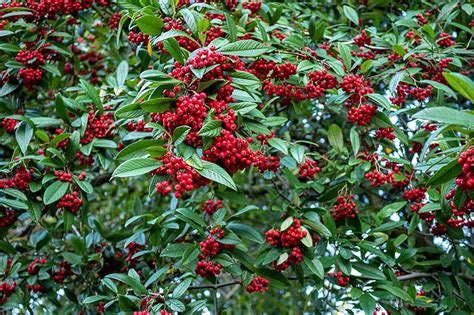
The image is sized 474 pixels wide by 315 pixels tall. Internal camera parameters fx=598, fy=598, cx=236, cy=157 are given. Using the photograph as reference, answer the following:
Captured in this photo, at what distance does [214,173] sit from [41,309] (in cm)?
214

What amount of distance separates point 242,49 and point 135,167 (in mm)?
721

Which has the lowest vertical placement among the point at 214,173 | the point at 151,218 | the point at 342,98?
the point at 151,218

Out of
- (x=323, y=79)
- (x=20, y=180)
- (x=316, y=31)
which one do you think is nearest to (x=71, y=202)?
(x=20, y=180)

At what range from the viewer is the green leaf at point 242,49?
2.50m

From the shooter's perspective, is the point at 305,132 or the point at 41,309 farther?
the point at 305,132

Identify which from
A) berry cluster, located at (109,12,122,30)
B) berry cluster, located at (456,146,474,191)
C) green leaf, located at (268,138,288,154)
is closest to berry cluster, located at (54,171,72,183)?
green leaf, located at (268,138,288,154)

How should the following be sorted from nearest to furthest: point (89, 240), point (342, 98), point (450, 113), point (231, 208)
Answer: point (450, 113)
point (342, 98)
point (89, 240)
point (231, 208)

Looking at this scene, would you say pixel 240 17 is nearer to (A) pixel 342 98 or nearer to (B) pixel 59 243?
(A) pixel 342 98

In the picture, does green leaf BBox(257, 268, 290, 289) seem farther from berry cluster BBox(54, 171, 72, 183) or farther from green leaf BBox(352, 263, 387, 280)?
berry cluster BBox(54, 171, 72, 183)

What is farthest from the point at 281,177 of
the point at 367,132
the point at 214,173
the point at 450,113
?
the point at 450,113

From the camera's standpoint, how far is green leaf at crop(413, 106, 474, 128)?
6.28 ft

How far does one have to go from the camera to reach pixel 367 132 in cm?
359

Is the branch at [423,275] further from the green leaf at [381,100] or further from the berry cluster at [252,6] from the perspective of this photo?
the berry cluster at [252,6]

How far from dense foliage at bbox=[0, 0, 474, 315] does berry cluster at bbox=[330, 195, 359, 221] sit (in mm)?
11
